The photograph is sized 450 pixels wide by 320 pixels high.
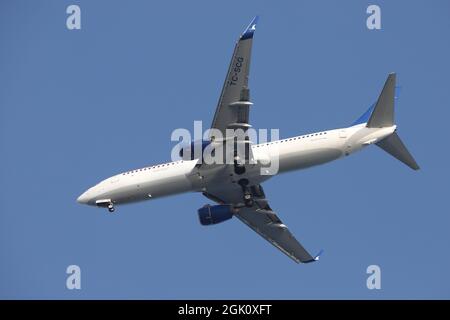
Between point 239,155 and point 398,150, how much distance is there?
9.84 m

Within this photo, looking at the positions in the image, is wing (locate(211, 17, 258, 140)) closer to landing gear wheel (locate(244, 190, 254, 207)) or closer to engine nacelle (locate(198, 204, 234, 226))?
landing gear wheel (locate(244, 190, 254, 207))

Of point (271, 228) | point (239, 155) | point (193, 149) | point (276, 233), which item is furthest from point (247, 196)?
point (193, 149)

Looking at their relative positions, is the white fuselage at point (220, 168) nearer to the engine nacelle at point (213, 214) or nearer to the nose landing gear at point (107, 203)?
the nose landing gear at point (107, 203)

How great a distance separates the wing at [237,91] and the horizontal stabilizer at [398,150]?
9145 millimetres

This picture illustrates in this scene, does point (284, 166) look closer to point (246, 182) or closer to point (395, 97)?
point (246, 182)

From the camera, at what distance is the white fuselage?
64438mm

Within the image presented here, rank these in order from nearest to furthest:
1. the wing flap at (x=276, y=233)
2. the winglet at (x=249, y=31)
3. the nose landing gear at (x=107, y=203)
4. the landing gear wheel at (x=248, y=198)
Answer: the winglet at (x=249, y=31) → the nose landing gear at (x=107, y=203) → the landing gear wheel at (x=248, y=198) → the wing flap at (x=276, y=233)

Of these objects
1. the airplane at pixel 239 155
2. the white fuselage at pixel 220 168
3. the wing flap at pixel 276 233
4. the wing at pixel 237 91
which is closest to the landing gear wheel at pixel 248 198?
the airplane at pixel 239 155

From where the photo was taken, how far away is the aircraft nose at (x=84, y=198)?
227 feet

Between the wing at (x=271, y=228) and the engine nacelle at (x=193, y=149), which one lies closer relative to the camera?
the engine nacelle at (x=193, y=149)

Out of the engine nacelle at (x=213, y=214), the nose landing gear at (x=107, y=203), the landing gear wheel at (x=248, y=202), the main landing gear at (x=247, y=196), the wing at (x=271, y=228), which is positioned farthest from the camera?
the wing at (x=271, y=228)

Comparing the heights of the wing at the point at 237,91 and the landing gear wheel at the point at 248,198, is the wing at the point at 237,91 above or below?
above

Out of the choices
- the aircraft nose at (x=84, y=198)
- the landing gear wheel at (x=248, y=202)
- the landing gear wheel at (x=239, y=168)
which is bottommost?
the landing gear wheel at (x=248, y=202)

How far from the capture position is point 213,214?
232 feet
